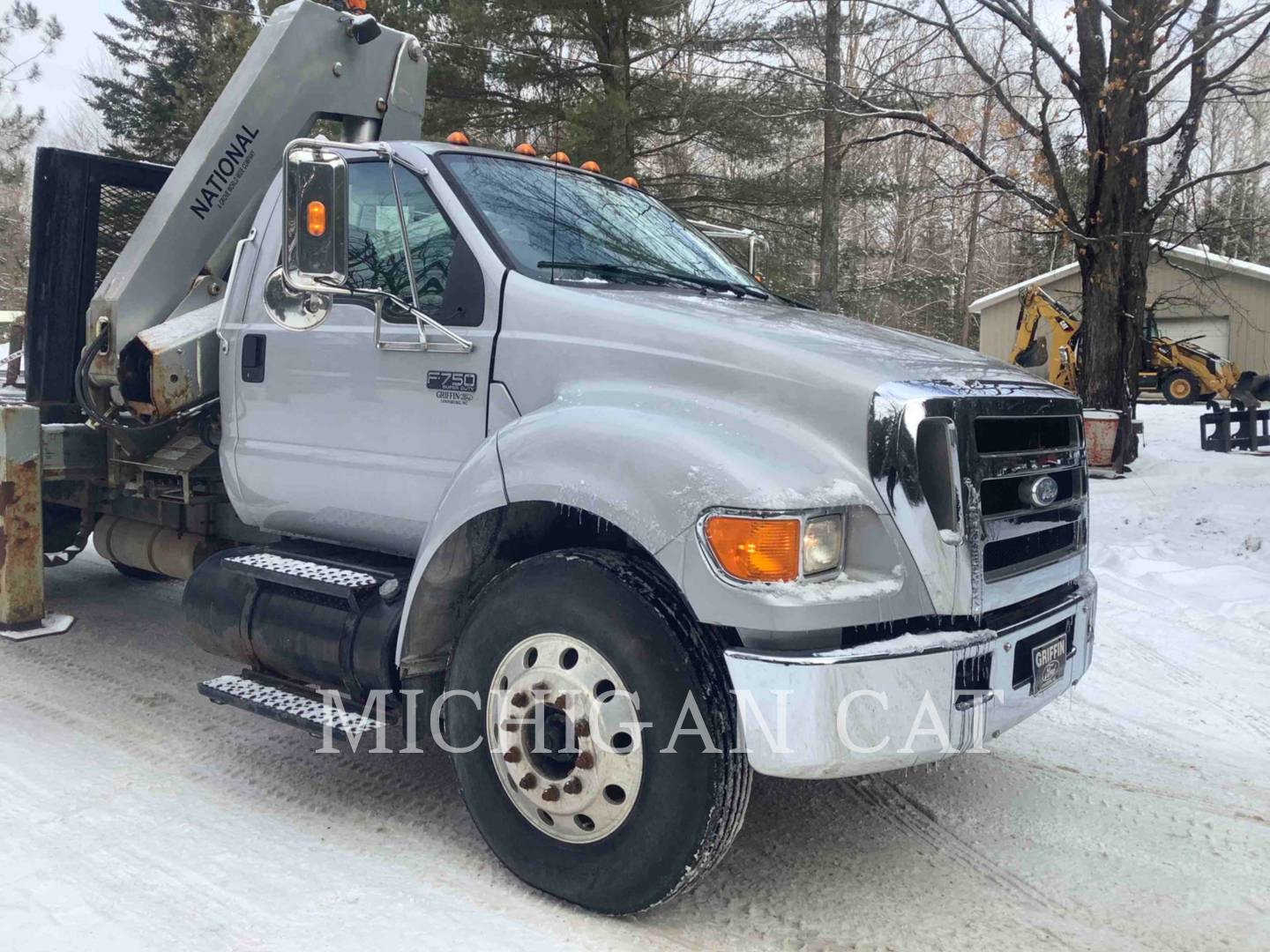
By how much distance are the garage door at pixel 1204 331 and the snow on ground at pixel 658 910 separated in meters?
27.4

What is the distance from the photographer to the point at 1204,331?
98.4 ft

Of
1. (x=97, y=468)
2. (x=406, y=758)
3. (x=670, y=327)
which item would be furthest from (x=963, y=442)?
(x=97, y=468)

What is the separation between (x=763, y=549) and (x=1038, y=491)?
1053mm

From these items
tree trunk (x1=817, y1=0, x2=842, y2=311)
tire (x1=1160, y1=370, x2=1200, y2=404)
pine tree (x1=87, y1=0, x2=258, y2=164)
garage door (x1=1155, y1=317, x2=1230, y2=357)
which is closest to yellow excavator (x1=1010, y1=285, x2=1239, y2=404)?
tire (x1=1160, y1=370, x2=1200, y2=404)

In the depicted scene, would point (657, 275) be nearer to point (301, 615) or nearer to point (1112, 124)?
point (301, 615)

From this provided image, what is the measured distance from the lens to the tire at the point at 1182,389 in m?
25.3

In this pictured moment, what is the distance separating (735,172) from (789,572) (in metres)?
15.4

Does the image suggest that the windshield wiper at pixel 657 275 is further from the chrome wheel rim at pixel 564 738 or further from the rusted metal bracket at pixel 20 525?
the rusted metal bracket at pixel 20 525

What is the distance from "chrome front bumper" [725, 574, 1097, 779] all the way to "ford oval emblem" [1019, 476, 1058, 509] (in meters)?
0.51

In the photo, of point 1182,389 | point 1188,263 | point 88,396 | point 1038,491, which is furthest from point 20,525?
point 1188,263

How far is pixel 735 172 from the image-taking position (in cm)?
1734

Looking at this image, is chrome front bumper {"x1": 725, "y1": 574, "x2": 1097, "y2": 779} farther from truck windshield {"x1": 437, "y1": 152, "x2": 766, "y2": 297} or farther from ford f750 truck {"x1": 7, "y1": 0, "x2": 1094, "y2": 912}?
truck windshield {"x1": 437, "y1": 152, "x2": 766, "y2": 297}

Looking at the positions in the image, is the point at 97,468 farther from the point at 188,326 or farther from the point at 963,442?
the point at 963,442

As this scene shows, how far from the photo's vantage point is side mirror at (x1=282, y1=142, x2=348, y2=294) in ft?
11.3
